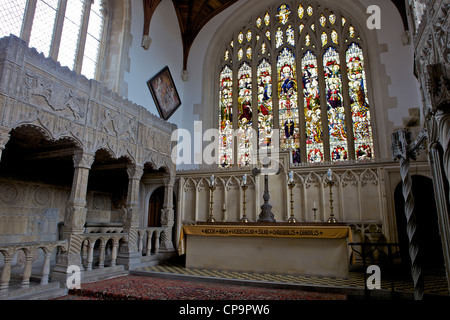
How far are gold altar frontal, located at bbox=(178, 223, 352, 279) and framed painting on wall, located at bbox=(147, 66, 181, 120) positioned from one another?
5.54 meters

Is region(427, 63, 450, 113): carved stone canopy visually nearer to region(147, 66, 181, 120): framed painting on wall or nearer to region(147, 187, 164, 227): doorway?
region(147, 187, 164, 227): doorway

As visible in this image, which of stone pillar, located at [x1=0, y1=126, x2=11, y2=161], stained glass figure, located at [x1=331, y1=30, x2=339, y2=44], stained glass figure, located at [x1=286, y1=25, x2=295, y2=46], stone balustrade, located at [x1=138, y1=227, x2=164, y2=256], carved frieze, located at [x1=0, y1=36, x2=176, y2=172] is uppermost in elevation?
stained glass figure, located at [x1=286, y1=25, x2=295, y2=46]

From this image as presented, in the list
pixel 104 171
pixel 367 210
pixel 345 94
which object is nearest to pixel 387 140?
pixel 345 94

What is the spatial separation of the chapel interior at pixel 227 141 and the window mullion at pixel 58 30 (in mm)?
42

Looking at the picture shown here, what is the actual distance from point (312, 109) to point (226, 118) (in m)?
3.45

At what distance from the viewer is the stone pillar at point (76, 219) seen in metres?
5.59

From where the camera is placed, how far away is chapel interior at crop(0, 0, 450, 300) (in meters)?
4.96

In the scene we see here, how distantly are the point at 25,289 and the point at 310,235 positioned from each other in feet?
16.5

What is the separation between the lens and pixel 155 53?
1104 centimetres

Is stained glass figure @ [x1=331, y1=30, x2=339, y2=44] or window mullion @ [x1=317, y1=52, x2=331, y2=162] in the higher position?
stained glass figure @ [x1=331, y1=30, x2=339, y2=44]

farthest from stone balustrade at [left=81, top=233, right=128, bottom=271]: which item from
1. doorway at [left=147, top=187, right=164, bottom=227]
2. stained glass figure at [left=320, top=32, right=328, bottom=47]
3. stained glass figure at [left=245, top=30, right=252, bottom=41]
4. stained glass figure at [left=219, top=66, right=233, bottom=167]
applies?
stained glass figure at [left=320, top=32, right=328, bottom=47]

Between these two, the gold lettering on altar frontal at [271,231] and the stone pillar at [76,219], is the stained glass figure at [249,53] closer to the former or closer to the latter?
the gold lettering on altar frontal at [271,231]

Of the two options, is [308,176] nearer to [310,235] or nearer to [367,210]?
[367,210]

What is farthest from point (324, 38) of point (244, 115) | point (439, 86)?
point (439, 86)
